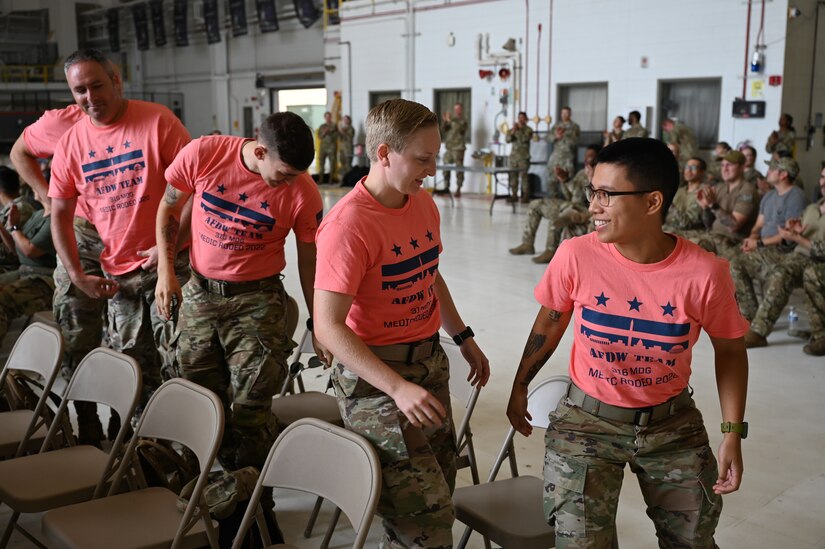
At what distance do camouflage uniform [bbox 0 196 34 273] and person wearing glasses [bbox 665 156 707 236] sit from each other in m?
5.20

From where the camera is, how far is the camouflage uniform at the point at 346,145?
18.5 meters

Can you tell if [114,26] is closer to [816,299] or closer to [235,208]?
[816,299]

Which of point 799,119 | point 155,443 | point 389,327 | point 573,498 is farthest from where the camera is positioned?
point 799,119

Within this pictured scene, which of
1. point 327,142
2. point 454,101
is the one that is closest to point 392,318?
point 454,101

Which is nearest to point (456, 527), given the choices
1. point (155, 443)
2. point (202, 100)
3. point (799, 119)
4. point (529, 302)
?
point (155, 443)

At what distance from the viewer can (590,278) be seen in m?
2.21

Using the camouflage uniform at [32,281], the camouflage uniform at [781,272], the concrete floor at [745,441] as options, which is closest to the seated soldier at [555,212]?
the concrete floor at [745,441]

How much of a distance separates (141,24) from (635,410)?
27.2 metres

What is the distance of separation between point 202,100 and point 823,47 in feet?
61.7

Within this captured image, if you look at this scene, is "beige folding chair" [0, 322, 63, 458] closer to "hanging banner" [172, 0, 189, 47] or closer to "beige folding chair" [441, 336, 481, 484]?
"beige folding chair" [441, 336, 481, 484]

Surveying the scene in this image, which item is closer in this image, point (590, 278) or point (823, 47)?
point (590, 278)

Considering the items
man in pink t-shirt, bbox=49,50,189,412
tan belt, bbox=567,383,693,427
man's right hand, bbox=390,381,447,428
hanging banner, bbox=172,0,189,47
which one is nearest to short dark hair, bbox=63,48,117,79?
man in pink t-shirt, bbox=49,50,189,412

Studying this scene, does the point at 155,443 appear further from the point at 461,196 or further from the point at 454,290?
the point at 461,196

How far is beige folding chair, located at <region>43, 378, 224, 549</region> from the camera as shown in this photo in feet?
7.69
